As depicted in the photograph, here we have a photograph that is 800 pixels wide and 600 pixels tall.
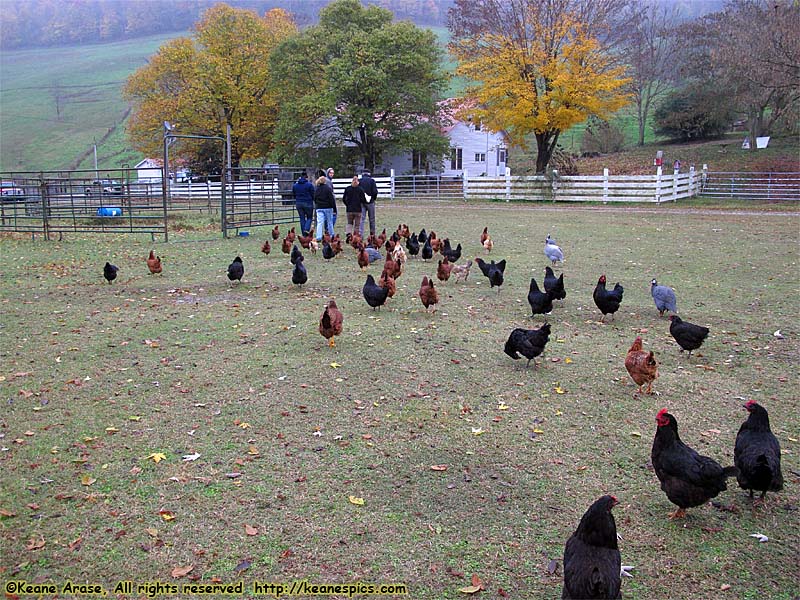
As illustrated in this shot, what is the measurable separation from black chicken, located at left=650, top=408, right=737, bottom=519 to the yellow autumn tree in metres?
38.9

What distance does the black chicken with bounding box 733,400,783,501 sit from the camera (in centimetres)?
377

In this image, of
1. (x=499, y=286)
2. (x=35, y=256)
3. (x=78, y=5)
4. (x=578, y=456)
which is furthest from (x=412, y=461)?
(x=78, y=5)

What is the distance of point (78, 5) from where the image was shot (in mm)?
101562

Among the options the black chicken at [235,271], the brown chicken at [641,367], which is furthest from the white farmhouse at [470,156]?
the brown chicken at [641,367]

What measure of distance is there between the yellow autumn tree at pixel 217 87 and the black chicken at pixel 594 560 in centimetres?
3959

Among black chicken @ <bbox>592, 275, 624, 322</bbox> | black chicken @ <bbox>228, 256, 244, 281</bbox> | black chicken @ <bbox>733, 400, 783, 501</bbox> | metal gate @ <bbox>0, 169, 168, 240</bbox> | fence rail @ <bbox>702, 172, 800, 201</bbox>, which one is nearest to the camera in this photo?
black chicken @ <bbox>733, 400, 783, 501</bbox>

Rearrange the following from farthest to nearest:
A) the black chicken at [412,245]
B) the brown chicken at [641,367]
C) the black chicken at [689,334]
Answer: the black chicken at [412,245], the black chicken at [689,334], the brown chicken at [641,367]

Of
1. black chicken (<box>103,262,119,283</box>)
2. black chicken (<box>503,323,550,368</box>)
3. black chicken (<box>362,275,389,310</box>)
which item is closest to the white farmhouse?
black chicken (<box>103,262,119,283</box>)

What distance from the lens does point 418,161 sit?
43719 mm

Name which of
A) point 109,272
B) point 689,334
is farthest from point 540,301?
point 109,272

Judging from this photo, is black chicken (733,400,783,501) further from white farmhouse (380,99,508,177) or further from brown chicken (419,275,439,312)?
white farmhouse (380,99,508,177)

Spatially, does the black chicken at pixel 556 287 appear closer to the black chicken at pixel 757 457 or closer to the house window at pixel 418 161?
the black chicken at pixel 757 457

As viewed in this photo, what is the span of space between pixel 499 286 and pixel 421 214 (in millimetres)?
14514

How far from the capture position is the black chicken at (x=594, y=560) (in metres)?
2.75
